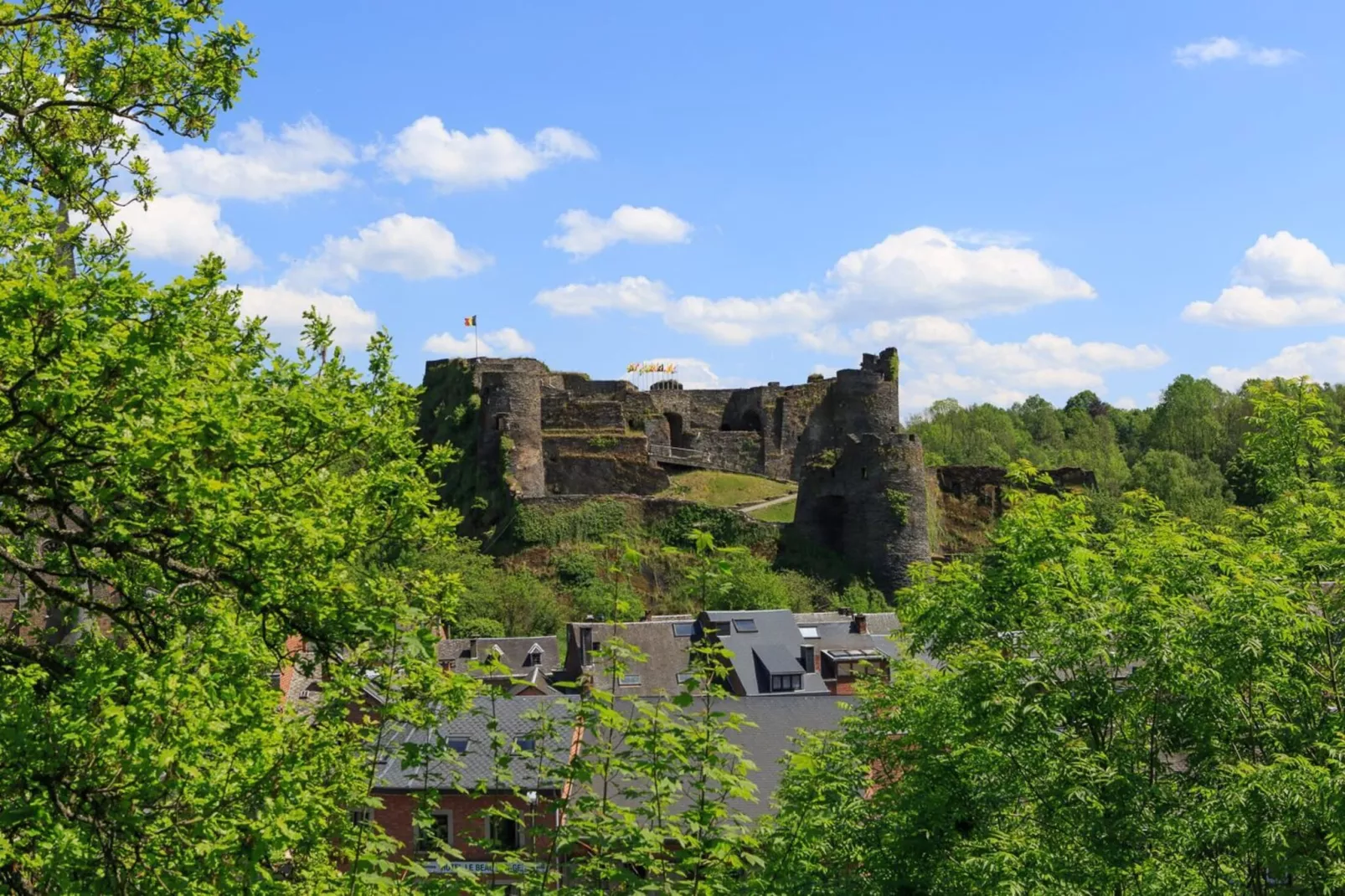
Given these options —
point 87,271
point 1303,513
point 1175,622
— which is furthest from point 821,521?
point 87,271

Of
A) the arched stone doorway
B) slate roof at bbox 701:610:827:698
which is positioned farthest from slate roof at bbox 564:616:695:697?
the arched stone doorway

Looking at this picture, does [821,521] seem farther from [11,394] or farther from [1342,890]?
[11,394]

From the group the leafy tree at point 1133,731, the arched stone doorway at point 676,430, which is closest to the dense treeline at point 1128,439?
the arched stone doorway at point 676,430

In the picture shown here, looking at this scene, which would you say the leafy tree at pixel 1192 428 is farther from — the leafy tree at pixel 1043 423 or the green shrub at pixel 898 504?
the green shrub at pixel 898 504

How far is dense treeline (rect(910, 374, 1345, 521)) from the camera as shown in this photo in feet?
289

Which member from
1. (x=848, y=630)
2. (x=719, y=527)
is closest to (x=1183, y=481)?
(x=719, y=527)

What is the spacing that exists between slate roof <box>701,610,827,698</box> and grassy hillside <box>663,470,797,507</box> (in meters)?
18.0

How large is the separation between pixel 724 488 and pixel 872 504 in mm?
10629

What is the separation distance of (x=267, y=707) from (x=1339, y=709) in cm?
1048

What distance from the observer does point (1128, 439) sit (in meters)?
145

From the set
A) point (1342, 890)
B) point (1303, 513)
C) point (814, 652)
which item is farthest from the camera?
point (814, 652)

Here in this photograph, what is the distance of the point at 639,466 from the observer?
6222 centimetres

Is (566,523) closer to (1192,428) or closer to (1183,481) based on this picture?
(1183,481)

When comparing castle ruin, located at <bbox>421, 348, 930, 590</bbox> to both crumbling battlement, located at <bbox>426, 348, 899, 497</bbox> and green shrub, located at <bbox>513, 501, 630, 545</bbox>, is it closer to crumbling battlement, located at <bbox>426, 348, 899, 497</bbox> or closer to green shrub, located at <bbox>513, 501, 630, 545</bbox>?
crumbling battlement, located at <bbox>426, 348, 899, 497</bbox>
